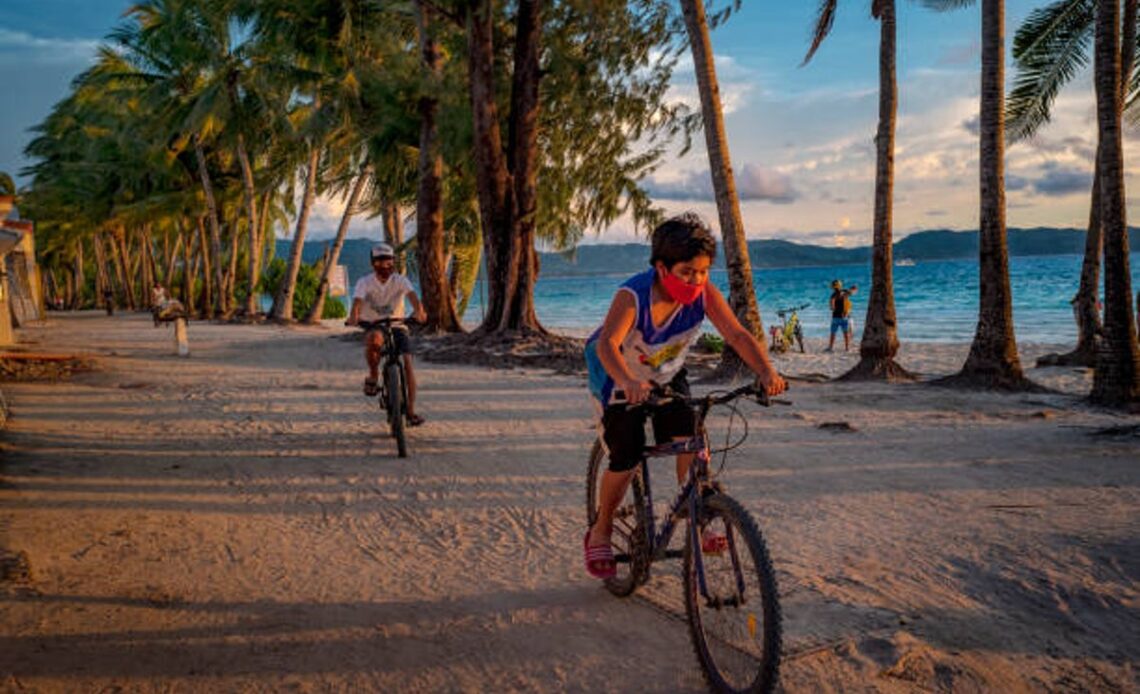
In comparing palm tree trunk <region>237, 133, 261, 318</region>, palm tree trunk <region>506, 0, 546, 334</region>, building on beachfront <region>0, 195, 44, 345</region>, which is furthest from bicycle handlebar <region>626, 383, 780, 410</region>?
palm tree trunk <region>237, 133, 261, 318</region>

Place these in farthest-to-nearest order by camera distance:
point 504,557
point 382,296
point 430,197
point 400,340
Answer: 1. point 430,197
2. point 382,296
3. point 400,340
4. point 504,557

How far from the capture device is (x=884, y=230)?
12070 millimetres

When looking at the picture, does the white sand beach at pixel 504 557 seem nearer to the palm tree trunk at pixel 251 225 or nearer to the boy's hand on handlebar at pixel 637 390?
the boy's hand on handlebar at pixel 637 390

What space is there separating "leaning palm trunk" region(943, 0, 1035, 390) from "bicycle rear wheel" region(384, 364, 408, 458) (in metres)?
7.67

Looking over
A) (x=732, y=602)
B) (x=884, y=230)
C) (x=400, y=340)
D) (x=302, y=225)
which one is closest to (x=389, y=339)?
(x=400, y=340)

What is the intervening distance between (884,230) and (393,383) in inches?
325

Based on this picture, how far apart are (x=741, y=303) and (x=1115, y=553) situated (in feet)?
25.7

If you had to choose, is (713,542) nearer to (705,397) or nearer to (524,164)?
(705,397)

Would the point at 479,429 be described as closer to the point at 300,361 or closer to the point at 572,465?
the point at 572,465

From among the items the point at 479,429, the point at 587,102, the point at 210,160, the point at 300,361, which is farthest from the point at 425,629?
the point at 210,160

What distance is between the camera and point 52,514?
529 centimetres

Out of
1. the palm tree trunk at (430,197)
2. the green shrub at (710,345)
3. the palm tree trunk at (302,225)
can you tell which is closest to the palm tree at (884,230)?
the green shrub at (710,345)

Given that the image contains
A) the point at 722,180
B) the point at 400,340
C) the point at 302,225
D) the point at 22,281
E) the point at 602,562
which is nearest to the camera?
the point at 602,562

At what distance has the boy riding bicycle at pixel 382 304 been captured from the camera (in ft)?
24.9
